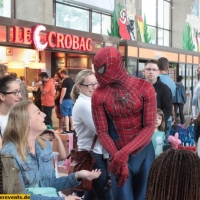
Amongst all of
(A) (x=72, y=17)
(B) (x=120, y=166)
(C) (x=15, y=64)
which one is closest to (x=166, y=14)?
(A) (x=72, y=17)

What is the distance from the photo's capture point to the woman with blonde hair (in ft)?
8.71

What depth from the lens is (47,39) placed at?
444 inches

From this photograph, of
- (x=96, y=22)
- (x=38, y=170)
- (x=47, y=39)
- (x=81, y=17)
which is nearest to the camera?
(x=38, y=170)

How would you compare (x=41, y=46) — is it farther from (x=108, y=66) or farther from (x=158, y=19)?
(x=158, y=19)

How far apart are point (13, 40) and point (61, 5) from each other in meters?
6.76

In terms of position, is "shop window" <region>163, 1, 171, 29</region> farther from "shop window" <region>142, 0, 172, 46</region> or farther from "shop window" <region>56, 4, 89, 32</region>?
"shop window" <region>56, 4, 89, 32</region>

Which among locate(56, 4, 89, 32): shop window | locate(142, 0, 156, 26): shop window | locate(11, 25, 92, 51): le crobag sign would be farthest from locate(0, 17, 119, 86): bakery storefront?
locate(142, 0, 156, 26): shop window

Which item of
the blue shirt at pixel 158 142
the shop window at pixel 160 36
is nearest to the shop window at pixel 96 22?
the shop window at pixel 160 36

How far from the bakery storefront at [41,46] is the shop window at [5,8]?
111cm

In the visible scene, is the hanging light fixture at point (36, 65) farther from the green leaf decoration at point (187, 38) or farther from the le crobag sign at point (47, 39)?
the green leaf decoration at point (187, 38)

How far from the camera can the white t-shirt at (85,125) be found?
373 cm

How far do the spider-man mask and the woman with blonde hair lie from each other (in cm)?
61

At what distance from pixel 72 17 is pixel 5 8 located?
14.7ft

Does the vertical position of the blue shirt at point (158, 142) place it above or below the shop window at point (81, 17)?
below
